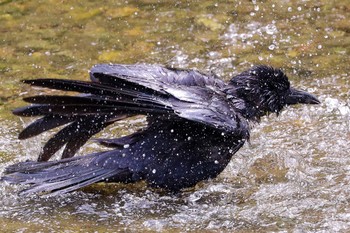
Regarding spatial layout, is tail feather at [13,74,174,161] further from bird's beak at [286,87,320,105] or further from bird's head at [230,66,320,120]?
bird's beak at [286,87,320,105]

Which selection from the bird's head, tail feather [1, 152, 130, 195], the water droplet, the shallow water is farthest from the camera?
the water droplet

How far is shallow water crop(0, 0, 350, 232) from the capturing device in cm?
529

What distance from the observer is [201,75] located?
6.11 m

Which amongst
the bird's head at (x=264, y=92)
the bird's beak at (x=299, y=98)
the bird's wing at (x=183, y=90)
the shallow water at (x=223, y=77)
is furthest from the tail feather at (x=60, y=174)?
the bird's beak at (x=299, y=98)

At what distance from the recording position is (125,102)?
5.44m

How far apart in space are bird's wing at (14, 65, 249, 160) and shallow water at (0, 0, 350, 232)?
0.46 m

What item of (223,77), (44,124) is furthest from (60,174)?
(223,77)

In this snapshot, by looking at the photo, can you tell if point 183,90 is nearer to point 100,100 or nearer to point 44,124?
point 100,100

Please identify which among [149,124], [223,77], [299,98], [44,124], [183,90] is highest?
[183,90]

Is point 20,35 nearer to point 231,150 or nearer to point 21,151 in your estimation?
point 21,151

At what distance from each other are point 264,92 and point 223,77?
145 cm

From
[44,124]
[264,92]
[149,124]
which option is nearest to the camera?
[44,124]

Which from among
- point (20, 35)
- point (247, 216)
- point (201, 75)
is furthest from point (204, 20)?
point (247, 216)

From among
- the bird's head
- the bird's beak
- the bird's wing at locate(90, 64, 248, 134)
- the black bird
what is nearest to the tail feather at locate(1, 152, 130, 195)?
the black bird
